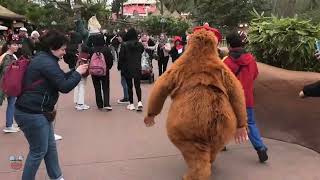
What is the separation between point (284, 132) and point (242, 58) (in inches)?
69.4

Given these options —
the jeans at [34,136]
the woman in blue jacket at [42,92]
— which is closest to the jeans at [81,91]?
the jeans at [34,136]

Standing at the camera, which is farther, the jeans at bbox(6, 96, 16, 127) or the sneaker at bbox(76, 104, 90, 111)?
the sneaker at bbox(76, 104, 90, 111)

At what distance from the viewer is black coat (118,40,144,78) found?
9703mm

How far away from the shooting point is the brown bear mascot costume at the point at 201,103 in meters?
4.52

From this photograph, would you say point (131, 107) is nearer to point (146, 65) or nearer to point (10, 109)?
point (10, 109)

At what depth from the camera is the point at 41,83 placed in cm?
465

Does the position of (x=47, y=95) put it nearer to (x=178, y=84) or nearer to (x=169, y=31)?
(x=178, y=84)

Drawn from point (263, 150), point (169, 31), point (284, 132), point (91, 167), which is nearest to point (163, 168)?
point (91, 167)

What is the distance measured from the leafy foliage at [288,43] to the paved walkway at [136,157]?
1386 mm

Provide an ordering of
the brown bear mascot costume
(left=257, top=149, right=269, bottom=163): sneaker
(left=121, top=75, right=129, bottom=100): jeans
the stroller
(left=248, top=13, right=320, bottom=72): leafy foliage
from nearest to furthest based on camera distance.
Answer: the brown bear mascot costume → (left=257, top=149, right=269, bottom=163): sneaker → (left=248, top=13, right=320, bottom=72): leafy foliage → (left=121, top=75, right=129, bottom=100): jeans → the stroller

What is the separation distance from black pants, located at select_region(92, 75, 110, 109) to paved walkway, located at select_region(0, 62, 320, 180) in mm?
1313

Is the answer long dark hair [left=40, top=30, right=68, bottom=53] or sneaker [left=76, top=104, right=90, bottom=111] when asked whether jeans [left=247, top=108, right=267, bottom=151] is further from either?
sneaker [left=76, top=104, right=90, bottom=111]

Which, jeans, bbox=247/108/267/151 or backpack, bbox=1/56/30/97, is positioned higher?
backpack, bbox=1/56/30/97

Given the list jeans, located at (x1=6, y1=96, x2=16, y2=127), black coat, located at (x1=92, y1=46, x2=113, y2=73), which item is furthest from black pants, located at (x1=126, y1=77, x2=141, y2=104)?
jeans, located at (x1=6, y1=96, x2=16, y2=127)
